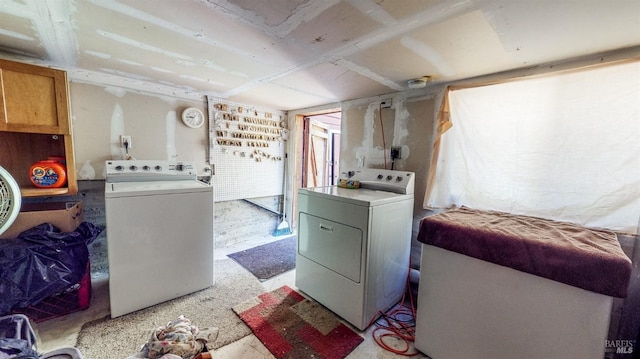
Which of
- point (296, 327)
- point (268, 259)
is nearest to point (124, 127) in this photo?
point (268, 259)

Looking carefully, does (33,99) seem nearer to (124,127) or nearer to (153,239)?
(124,127)

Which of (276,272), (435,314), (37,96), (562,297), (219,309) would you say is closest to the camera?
(562,297)

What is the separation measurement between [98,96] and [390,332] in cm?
338

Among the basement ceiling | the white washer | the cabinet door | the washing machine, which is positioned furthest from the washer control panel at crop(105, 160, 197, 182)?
the washing machine

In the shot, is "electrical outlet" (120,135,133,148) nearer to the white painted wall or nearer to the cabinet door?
the white painted wall

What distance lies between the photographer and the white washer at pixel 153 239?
1731 mm

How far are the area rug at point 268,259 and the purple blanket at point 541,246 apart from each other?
1705 mm

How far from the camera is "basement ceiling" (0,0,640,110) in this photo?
1.12m

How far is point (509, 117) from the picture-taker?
176cm

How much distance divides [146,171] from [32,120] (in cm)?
80

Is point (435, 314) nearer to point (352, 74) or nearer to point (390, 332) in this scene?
point (390, 332)

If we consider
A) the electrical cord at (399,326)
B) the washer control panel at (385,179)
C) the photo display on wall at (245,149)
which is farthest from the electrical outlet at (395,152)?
the photo display on wall at (245,149)

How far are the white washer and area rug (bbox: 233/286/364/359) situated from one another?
1.89ft

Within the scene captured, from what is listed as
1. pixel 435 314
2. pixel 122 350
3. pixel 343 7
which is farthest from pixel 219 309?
Answer: pixel 343 7
